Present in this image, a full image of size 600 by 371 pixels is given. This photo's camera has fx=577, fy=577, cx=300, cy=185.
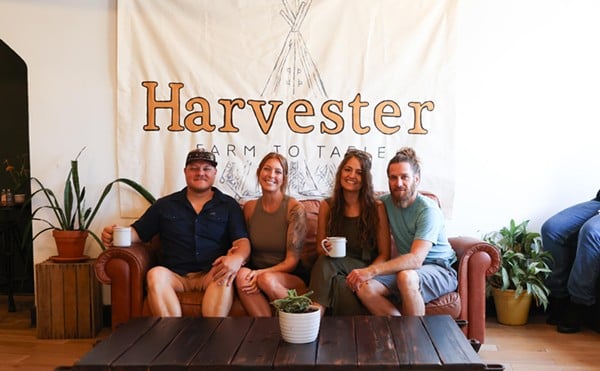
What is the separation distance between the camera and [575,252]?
370cm

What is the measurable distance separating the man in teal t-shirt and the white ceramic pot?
74 cm

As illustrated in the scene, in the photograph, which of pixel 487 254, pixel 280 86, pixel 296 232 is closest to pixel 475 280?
pixel 487 254

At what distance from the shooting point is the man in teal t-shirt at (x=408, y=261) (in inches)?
110

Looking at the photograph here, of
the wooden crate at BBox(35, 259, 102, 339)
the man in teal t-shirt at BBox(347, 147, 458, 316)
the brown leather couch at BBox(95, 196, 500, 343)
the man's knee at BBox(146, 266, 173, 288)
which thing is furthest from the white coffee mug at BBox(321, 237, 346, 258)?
the wooden crate at BBox(35, 259, 102, 339)

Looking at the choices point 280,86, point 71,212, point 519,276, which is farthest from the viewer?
point 280,86

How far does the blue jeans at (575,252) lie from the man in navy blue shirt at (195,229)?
1.98 m

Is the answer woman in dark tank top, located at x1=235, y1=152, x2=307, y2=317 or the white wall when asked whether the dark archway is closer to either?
the white wall

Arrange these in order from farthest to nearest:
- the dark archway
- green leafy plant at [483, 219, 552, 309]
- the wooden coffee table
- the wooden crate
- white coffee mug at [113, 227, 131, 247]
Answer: the dark archway < green leafy plant at [483, 219, 552, 309] < the wooden crate < white coffee mug at [113, 227, 131, 247] < the wooden coffee table

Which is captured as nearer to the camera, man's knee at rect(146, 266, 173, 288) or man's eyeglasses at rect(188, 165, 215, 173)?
man's knee at rect(146, 266, 173, 288)

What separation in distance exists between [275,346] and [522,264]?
2.19 meters

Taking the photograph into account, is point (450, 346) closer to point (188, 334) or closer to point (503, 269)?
point (188, 334)

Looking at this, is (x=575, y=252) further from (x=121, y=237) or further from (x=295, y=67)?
(x=121, y=237)

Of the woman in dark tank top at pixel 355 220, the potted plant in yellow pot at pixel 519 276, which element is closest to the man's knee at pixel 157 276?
the woman in dark tank top at pixel 355 220

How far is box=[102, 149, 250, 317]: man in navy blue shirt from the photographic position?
3.15 meters
